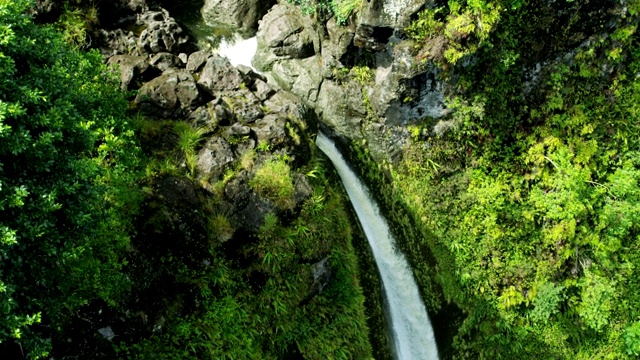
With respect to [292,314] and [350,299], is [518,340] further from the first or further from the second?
[292,314]

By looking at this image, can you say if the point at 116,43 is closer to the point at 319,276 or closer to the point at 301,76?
the point at 301,76

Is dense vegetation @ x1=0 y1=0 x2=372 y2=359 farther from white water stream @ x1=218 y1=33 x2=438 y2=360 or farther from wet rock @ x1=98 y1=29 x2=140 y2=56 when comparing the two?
white water stream @ x1=218 y1=33 x2=438 y2=360

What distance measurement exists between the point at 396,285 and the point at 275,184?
5197mm

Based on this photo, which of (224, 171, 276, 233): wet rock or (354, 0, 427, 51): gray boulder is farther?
(354, 0, 427, 51): gray boulder

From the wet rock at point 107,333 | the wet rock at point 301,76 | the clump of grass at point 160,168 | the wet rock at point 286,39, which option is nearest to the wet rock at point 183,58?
the wet rock at point 286,39

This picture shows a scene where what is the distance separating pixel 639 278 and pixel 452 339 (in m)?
5.93

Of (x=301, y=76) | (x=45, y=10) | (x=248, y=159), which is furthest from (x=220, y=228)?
(x=45, y=10)

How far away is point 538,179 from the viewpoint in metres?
14.7

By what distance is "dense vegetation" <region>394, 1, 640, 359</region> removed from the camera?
44.3ft

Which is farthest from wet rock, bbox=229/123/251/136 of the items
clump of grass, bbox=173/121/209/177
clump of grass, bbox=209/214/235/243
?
clump of grass, bbox=209/214/235/243

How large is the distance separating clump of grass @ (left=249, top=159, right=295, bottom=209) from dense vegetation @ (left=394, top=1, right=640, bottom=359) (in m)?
4.79

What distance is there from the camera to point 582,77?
14.1 m

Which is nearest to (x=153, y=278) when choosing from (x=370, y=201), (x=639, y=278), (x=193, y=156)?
(x=193, y=156)

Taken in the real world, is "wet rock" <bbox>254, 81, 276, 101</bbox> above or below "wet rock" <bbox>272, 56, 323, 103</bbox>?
below
